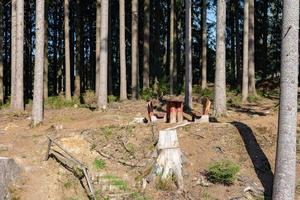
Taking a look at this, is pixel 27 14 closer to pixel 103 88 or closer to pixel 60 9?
pixel 60 9

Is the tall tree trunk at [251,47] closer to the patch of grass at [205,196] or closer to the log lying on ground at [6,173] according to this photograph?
the patch of grass at [205,196]

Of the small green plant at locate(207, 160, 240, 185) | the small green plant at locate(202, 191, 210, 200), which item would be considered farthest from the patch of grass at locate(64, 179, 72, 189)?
the small green plant at locate(207, 160, 240, 185)

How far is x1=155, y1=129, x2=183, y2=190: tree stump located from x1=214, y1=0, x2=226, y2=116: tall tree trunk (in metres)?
3.89

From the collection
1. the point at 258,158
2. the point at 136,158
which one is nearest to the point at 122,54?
the point at 136,158

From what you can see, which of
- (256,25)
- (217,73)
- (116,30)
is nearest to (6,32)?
(116,30)

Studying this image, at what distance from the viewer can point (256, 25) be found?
34969mm

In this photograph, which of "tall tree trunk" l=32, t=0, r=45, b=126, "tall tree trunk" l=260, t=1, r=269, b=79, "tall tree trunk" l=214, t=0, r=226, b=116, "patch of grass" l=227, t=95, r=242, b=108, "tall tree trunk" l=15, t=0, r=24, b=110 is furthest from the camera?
"tall tree trunk" l=260, t=1, r=269, b=79

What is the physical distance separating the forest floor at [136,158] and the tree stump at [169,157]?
225 millimetres

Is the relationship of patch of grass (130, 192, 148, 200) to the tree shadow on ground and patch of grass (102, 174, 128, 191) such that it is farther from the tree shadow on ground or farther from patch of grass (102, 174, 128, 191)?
the tree shadow on ground

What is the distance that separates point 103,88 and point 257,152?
764cm

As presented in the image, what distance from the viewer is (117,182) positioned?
1047 cm

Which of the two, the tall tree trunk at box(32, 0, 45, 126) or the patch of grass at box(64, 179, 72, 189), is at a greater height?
the tall tree trunk at box(32, 0, 45, 126)

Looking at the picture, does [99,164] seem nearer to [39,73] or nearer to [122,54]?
[39,73]

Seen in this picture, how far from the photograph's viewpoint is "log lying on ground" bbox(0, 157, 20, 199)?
10.0 meters
